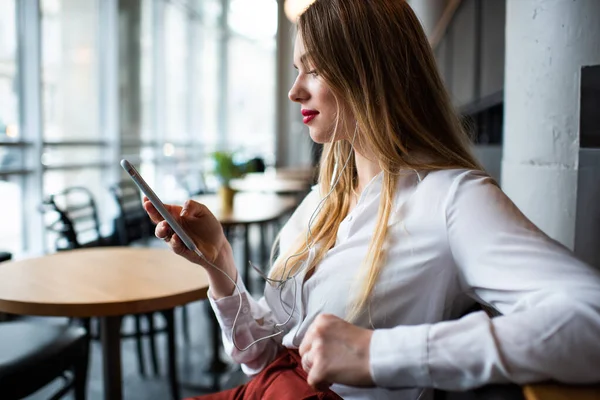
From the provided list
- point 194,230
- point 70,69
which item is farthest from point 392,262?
point 70,69

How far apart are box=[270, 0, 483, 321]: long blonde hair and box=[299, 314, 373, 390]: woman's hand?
0.79 feet

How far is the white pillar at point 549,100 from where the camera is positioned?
1345 millimetres

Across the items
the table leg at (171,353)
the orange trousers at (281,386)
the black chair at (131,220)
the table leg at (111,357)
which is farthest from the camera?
the black chair at (131,220)

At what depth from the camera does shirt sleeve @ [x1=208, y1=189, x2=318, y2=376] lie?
1.19 m

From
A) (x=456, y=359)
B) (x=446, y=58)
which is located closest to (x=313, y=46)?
(x=456, y=359)

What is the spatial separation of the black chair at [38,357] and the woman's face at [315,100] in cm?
112

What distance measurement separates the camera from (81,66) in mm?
5836

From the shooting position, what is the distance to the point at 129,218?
3750mm

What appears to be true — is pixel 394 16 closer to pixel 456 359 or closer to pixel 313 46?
pixel 313 46

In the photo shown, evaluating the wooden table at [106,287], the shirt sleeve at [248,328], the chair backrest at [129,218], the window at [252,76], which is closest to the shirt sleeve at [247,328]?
the shirt sleeve at [248,328]

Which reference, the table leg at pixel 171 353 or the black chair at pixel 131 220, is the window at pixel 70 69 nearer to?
the black chair at pixel 131 220

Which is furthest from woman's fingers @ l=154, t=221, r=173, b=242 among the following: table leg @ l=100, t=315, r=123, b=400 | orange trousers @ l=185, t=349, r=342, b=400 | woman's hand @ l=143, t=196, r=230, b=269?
table leg @ l=100, t=315, r=123, b=400

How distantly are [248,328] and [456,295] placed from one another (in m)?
0.49

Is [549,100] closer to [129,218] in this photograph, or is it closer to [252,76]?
[129,218]
